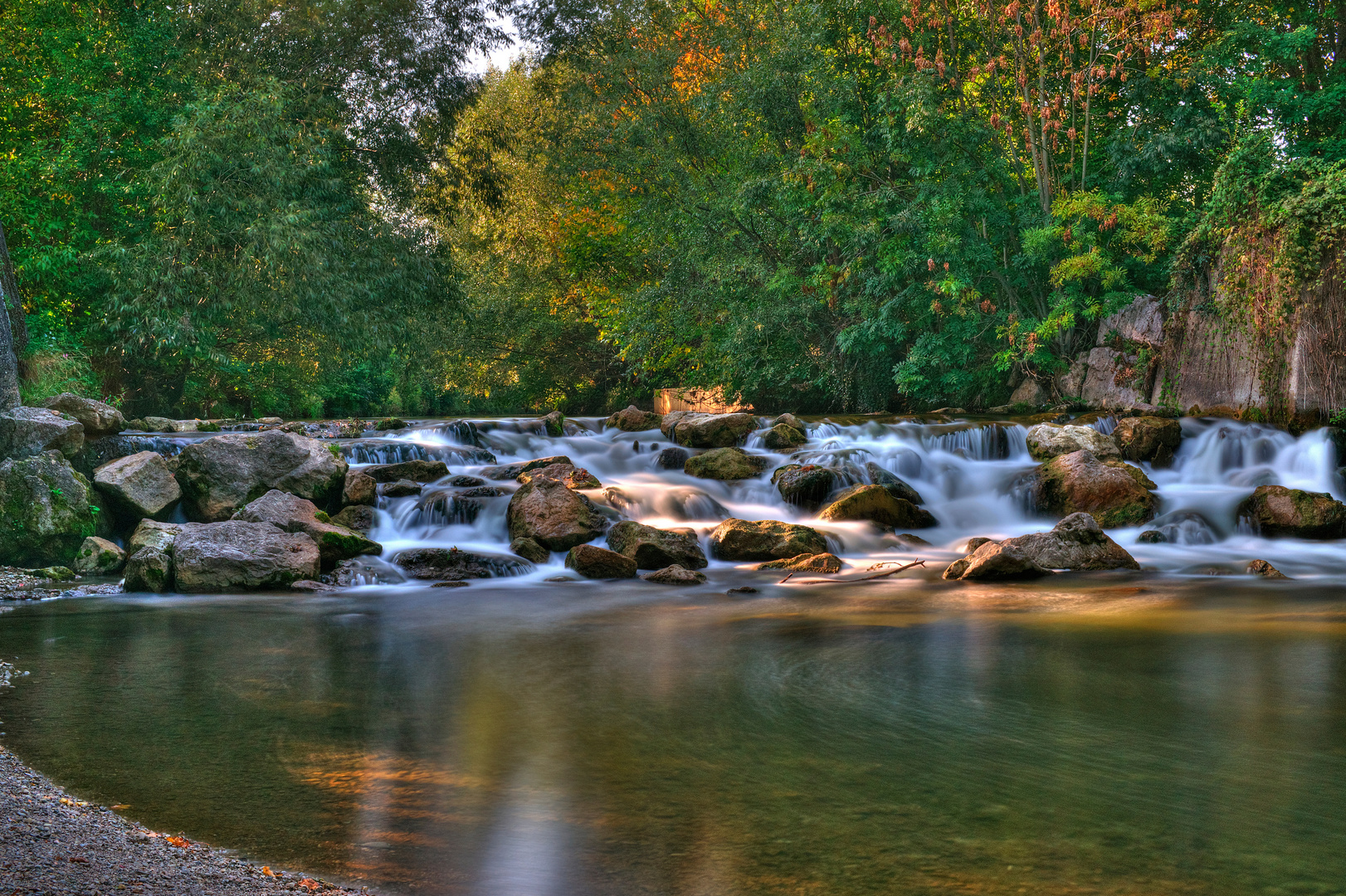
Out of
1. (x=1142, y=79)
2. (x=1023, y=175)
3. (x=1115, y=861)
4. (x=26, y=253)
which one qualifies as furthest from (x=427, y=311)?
(x=1115, y=861)

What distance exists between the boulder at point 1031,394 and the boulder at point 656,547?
1404cm

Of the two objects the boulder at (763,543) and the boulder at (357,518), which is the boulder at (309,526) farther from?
the boulder at (763,543)

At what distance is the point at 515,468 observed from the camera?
14.7 m

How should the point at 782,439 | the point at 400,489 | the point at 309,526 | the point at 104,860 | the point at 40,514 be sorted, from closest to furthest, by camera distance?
the point at 104,860 → the point at 40,514 → the point at 309,526 → the point at 400,489 → the point at 782,439

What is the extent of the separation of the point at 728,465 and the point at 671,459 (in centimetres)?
163

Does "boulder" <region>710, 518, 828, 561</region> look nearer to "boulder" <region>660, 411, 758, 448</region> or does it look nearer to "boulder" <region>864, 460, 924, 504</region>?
"boulder" <region>864, 460, 924, 504</region>

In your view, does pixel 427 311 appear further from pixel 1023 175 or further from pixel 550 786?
pixel 550 786

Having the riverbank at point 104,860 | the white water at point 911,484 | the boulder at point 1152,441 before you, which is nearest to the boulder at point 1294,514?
the white water at point 911,484

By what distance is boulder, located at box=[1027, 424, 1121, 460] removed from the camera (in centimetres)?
1522

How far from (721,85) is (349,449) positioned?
13.4 m

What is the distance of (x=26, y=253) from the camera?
18.1 meters

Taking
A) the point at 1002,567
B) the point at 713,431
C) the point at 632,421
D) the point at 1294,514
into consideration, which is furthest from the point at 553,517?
the point at 1294,514

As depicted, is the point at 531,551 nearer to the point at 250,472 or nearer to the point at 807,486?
the point at 250,472

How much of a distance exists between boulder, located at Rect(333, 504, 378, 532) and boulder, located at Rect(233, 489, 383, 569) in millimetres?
865
